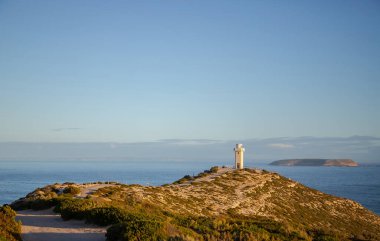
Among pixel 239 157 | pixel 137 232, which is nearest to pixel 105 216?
pixel 137 232

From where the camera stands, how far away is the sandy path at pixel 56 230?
16047mm

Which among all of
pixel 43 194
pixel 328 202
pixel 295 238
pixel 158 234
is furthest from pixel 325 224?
pixel 158 234

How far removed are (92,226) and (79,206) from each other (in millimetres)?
3085

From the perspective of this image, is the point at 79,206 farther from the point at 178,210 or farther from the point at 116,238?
the point at 178,210

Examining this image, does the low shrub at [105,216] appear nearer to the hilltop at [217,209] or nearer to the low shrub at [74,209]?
the hilltop at [217,209]

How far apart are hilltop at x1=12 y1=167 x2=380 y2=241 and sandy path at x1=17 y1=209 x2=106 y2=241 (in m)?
0.67

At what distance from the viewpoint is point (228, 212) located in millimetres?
35906

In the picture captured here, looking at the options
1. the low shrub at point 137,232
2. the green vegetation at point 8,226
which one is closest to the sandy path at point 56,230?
the green vegetation at point 8,226

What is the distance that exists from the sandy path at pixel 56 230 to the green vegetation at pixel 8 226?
0.57 meters

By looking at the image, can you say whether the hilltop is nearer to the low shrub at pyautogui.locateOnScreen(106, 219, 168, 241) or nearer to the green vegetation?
the low shrub at pyautogui.locateOnScreen(106, 219, 168, 241)

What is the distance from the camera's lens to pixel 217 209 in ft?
120

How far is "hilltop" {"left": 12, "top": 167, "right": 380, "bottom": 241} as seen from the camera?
16641mm

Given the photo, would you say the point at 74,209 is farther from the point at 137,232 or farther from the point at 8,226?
the point at 137,232

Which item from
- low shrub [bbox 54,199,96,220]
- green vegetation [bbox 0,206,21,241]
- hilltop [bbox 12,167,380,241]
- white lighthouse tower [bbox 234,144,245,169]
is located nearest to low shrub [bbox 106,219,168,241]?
hilltop [bbox 12,167,380,241]
